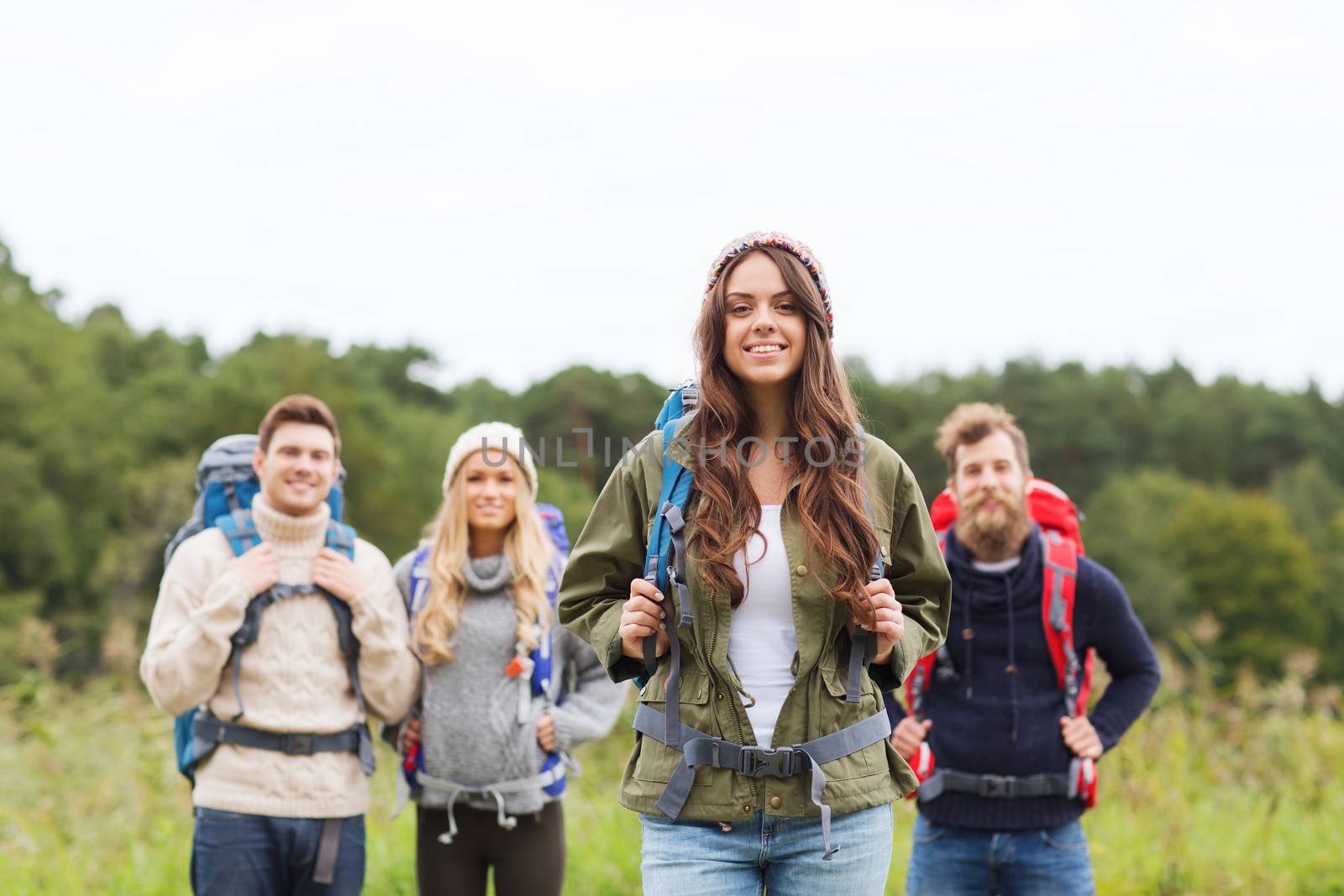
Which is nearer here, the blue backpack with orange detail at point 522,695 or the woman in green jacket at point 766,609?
the woman in green jacket at point 766,609

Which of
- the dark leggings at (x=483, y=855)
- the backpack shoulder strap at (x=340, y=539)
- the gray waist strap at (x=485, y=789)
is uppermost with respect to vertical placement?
the backpack shoulder strap at (x=340, y=539)

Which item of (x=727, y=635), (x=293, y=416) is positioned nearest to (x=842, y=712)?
(x=727, y=635)

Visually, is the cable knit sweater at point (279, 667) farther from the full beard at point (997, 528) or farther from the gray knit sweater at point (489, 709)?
the full beard at point (997, 528)

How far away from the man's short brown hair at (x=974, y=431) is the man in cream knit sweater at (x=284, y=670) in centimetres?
202

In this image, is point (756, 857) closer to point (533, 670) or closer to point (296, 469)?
point (533, 670)

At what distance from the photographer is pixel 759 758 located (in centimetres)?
266

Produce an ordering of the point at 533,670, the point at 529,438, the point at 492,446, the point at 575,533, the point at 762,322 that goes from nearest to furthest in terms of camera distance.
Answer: the point at 762,322 → the point at 533,670 → the point at 492,446 → the point at 575,533 → the point at 529,438

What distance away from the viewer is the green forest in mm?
6020

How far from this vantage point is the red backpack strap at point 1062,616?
404 cm

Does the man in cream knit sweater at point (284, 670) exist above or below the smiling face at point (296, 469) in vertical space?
below

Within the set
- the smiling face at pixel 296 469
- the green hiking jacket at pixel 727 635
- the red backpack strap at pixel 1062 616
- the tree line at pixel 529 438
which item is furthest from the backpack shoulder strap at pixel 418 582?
the tree line at pixel 529 438

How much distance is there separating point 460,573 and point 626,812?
258 cm

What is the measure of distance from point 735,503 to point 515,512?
1.93 meters

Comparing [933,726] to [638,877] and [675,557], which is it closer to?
[675,557]
